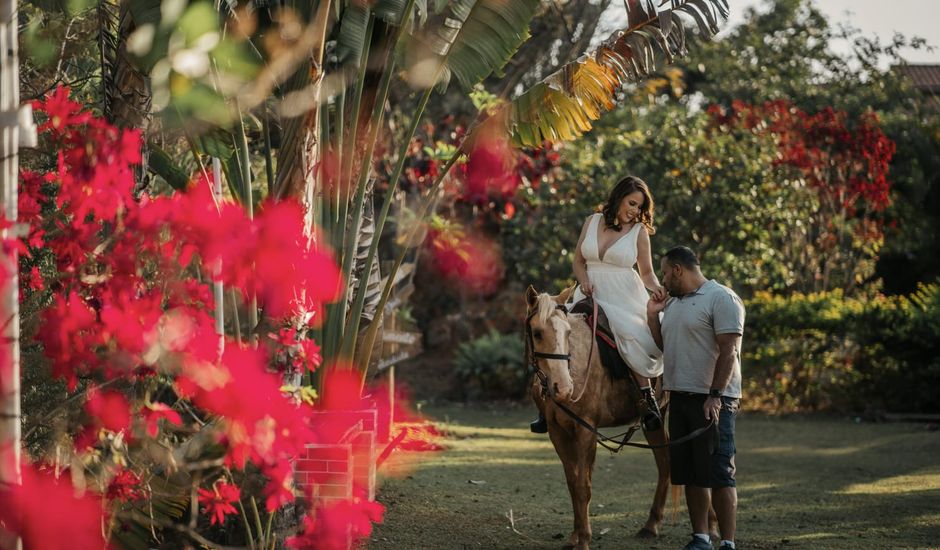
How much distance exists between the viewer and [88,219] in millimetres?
7805

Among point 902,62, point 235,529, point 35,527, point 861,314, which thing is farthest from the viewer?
point 902,62

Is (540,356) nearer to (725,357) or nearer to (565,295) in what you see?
(565,295)

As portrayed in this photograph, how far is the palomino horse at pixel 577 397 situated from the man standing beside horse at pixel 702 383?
0.57 m

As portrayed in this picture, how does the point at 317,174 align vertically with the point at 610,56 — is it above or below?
below

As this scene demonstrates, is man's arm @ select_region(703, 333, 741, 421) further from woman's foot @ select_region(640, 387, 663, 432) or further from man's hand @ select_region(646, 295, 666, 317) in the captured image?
woman's foot @ select_region(640, 387, 663, 432)

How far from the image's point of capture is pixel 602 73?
756 centimetres

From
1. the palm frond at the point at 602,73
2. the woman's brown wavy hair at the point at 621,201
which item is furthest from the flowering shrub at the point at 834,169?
the woman's brown wavy hair at the point at 621,201

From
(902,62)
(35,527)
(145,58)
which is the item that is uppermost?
(902,62)

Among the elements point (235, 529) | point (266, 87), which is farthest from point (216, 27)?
point (235, 529)

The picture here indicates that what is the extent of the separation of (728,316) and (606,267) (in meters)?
1.27

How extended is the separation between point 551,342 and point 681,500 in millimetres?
3299

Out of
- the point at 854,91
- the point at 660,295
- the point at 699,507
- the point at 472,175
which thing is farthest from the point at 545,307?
the point at 854,91

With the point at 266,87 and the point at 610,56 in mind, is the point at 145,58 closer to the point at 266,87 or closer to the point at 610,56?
the point at 266,87

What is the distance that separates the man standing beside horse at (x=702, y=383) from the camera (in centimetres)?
637
